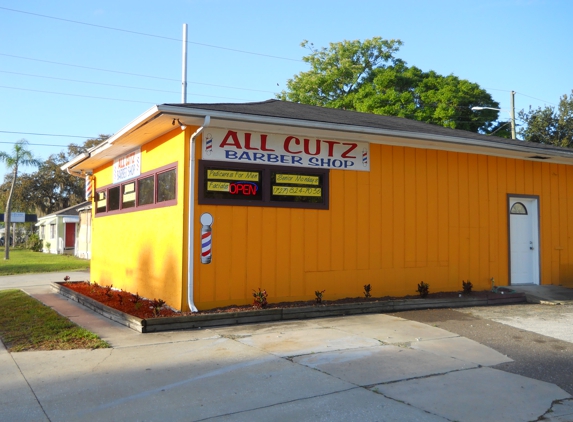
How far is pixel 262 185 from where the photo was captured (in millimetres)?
10406

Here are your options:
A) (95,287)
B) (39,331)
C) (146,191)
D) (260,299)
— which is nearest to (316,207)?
(260,299)

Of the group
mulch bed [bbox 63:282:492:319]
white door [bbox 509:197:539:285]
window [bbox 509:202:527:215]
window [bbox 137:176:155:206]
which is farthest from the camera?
window [bbox 509:202:527:215]

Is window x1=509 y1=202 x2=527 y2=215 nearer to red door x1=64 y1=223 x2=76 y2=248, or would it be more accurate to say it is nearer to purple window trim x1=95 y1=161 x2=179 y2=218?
purple window trim x1=95 y1=161 x2=179 y2=218

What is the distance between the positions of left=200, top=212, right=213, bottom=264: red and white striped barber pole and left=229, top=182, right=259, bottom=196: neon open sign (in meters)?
0.74

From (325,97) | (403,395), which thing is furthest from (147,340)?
(325,97)

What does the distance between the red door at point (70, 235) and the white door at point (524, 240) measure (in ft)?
107

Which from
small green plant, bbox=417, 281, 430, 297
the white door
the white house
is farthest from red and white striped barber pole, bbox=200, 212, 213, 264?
the white house

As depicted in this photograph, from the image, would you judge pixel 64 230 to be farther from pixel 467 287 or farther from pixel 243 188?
pixel 467 287

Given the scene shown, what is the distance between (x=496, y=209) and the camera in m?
13.2

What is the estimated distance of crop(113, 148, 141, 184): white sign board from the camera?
1234 centimetres

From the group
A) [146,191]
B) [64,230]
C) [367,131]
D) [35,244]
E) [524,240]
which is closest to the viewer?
[367,131]

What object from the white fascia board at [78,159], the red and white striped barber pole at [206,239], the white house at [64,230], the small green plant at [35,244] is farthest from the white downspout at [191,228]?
the small green plant at [35,244]

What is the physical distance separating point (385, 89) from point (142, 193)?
24.7 m

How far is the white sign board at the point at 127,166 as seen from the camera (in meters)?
12.3
